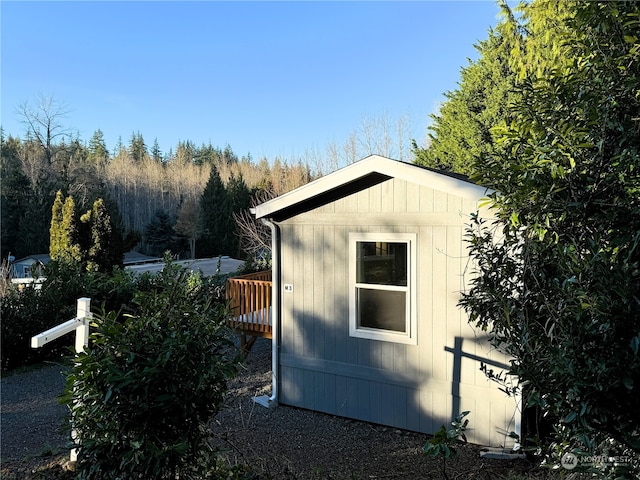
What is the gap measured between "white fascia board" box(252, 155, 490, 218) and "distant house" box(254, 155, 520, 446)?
13 millimetres

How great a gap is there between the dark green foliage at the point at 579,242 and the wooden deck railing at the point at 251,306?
6.00 meters

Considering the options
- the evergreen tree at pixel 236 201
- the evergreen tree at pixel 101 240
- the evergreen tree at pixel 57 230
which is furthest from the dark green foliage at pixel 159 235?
the evergreen tree at pixel 101 240

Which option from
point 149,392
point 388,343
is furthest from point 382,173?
point 149,392

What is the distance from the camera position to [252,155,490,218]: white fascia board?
516 cm

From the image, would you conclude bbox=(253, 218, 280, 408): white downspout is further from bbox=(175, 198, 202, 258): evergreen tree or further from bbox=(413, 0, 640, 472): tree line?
bbox=(175, 198, 202, 258): evergreen tree

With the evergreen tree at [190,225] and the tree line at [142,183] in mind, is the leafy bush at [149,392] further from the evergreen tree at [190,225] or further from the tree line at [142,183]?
the evergreen tree at [190,225]

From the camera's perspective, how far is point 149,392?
8.82 feet

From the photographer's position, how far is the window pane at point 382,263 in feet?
18.8

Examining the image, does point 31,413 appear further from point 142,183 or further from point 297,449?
point 142,183

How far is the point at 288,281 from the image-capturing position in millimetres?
6555

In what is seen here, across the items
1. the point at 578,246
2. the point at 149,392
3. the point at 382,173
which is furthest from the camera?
the point at 382,173

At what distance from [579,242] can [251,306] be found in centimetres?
683

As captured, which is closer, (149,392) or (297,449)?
(149,392)

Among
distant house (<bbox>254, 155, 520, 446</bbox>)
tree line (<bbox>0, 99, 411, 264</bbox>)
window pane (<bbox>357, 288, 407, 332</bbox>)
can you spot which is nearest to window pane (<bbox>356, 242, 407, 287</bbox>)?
distant house (<bbox>254, 155, 520, 446</bbox>)
